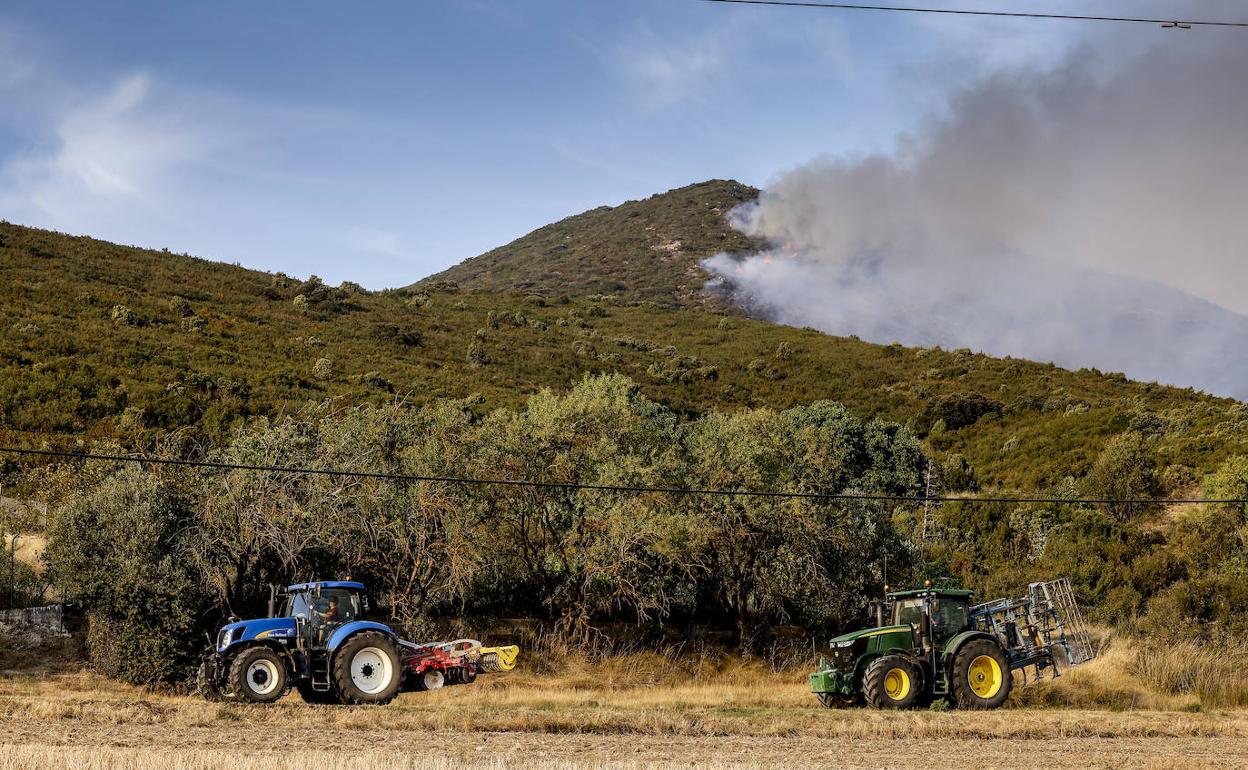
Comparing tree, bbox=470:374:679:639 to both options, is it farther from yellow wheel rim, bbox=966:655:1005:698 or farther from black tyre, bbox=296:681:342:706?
yellow wheel rim, bbox=966:655:1005:698

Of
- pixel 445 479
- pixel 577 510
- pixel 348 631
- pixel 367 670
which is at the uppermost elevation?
pixel 445 479

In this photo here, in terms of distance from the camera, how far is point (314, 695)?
67.5 feet

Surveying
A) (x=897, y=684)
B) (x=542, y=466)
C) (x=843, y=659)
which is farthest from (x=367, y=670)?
(x=542, y=466)

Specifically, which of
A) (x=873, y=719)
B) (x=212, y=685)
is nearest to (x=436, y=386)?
(x=212, y=685)

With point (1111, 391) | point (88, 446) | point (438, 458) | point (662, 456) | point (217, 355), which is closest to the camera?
point (438, 458)

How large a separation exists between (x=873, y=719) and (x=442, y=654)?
25.8 ft

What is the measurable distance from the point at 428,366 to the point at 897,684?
152 feet

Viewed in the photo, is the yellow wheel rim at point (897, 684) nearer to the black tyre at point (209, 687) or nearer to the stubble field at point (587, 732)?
the stubble field at point (587, 732)

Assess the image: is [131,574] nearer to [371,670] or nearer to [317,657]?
[317,657]

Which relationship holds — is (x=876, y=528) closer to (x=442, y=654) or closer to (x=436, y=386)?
(x=442, y=654)

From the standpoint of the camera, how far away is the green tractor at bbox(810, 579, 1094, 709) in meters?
21.6

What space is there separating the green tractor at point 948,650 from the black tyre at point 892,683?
2 centimetres

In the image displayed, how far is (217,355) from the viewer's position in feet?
184

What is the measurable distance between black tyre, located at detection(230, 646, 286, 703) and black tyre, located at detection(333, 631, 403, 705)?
1.00 meters
